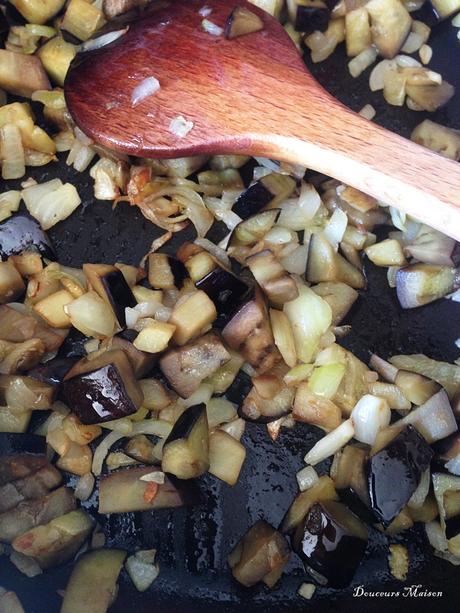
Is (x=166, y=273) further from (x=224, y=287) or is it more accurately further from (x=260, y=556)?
(x=260, y=556)

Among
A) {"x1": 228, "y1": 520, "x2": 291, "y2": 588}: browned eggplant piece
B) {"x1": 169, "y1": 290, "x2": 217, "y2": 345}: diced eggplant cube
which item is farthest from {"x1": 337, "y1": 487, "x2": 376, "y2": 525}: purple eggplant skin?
{"x1": 169, "y1": 290, "x2": 217, "y2": 345}: diced eggplant cube

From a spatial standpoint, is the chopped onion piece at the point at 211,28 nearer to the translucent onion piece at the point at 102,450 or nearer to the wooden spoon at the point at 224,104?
the wooden spoon at the point at 224,104

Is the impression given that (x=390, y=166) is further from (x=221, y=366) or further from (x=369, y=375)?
(x=221, y=366)

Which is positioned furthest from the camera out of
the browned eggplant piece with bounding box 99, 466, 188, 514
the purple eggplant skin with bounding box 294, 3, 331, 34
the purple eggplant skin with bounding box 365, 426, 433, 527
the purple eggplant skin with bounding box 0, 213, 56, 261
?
the purple eggplant skin with bounding box 294, 3, 331, 34

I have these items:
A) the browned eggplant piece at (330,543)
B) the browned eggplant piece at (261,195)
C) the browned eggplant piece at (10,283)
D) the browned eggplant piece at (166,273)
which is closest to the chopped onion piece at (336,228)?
the browned eggplant piece at (261,195)

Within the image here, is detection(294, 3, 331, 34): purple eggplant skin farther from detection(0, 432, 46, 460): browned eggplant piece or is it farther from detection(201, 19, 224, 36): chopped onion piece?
detection(0, 432, 46, 460): browned eggplant piece

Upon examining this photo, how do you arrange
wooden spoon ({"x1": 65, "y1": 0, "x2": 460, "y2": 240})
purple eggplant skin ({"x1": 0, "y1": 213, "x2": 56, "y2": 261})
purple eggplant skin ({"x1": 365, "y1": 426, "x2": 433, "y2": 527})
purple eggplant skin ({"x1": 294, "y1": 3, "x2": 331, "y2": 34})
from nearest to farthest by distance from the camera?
purple eggplant skin ({"x1": 365, "y1": 426, "x2": 433, "y2": 527}) < wooden spoon ({"x1": 65, "y1": 0, "x2": 460, "y2": 240}) < purple eggplant skin ({"x1": 0, "y1": 213, "x2": 56, "y2": 261}) < purple eggplant skin ({"x1": 294, "y1": 3, "x2": 331, "y2": 34})

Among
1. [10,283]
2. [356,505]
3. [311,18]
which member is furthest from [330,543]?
[311,18]

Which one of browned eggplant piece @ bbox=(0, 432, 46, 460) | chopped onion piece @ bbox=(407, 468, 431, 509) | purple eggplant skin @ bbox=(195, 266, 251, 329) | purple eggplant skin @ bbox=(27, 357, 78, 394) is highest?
purple eggplant skin @ bbox=(195, 266, 251, 329)
